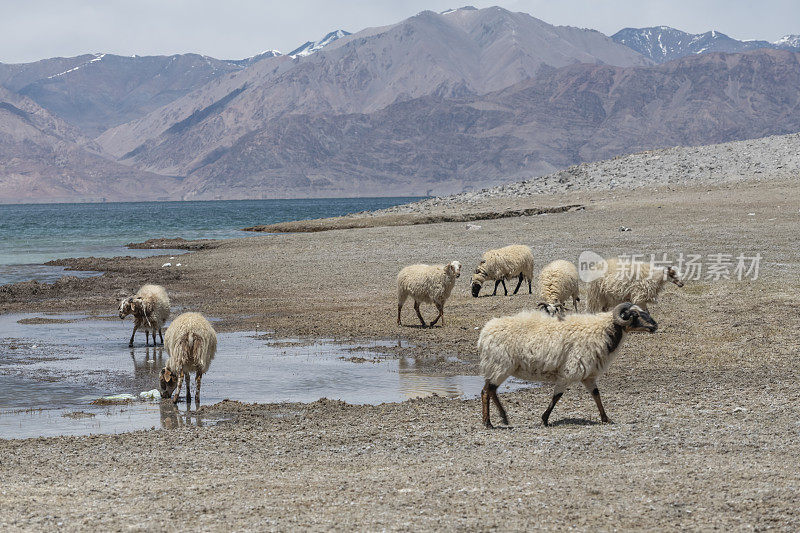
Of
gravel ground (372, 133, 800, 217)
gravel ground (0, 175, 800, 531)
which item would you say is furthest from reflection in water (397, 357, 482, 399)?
gravel ground (372, 133, 800, 217)

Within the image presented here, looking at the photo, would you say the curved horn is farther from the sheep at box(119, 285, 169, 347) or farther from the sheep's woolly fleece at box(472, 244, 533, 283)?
the sheep's woolly fleece at box(472, 244, 533, 283)

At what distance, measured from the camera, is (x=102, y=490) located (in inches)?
352

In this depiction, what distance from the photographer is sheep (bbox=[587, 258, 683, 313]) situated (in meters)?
18.8

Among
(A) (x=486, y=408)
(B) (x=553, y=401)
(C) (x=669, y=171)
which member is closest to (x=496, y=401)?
(A) (x=486, y=408)

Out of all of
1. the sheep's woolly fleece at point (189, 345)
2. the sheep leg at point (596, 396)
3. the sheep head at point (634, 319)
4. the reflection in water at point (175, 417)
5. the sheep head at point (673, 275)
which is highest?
the sheep head at point (634, 319)

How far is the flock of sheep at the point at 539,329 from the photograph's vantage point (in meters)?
11.2

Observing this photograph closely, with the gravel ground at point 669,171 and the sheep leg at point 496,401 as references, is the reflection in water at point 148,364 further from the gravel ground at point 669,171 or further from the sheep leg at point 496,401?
the gravel ground at point 669,171

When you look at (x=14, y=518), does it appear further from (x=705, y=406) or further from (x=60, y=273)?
(x=60, y=273)

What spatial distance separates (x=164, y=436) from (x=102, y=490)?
9.16 ft

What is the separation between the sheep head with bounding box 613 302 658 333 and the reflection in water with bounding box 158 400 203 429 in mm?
5997

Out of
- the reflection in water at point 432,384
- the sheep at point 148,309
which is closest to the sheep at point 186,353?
the reflection in water at point 432,384

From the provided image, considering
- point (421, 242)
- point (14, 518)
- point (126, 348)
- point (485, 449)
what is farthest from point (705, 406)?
point (421, 242)

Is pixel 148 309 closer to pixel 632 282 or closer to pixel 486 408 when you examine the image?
pixel 632 282

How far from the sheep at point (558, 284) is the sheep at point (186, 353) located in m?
8.63
